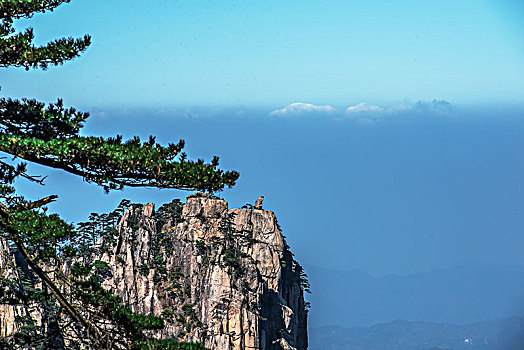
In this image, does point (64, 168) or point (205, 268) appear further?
point (205, 268)

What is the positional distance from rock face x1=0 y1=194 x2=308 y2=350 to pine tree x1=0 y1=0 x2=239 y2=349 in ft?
168

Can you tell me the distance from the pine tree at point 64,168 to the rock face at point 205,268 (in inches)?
2017

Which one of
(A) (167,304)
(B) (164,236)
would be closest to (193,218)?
(B) (164,236)

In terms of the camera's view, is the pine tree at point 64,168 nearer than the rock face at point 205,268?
Yes

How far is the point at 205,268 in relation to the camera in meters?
66.4

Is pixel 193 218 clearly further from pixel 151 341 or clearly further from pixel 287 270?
pixel 151 341

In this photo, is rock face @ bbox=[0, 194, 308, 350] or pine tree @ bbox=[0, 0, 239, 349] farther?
rock face @ bbox=[0, 194, 308, 350]

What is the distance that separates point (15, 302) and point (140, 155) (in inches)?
170

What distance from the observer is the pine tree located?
11.3 meters

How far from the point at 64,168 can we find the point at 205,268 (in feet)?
184

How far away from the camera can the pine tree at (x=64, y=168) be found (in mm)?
11297

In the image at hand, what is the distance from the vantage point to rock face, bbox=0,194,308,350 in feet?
208

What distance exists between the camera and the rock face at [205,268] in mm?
63438

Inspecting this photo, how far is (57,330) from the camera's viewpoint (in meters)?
12.0
